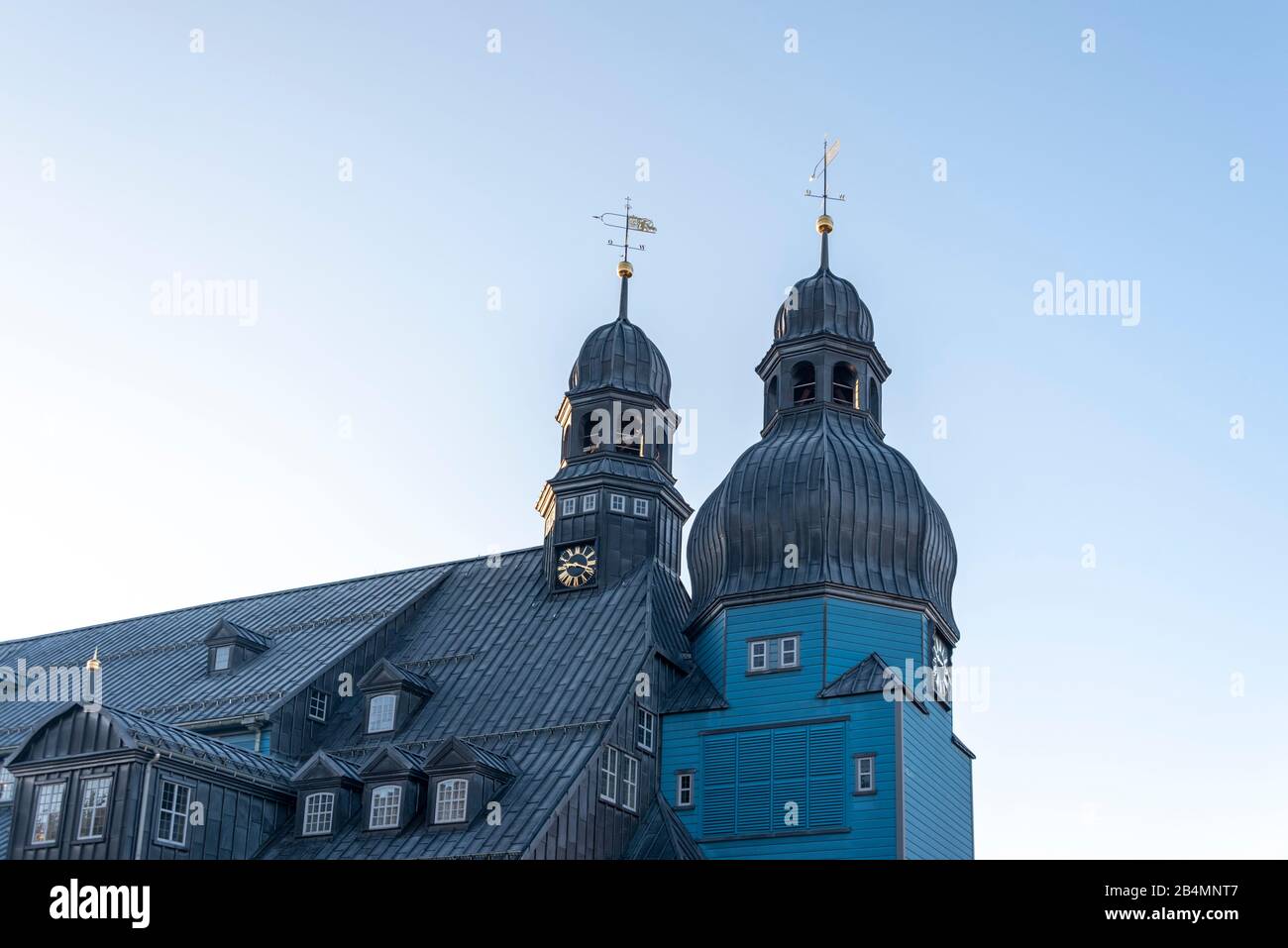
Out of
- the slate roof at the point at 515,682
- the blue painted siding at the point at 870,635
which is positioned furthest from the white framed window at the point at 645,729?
the blue painted siding at the point at 870,635

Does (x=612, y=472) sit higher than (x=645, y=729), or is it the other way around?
(x=612, y=472)

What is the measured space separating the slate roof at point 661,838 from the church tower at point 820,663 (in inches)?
20.0

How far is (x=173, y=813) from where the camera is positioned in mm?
44719

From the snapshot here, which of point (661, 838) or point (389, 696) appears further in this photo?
point (389, 696)

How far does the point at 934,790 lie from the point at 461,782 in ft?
43.9

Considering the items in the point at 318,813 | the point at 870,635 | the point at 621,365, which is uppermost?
the point at 621,365

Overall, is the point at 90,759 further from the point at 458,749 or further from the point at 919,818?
the point at 919,818

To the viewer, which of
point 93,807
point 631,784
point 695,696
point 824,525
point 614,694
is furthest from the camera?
point 695,696

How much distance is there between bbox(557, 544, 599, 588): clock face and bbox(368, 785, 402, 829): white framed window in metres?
11.3

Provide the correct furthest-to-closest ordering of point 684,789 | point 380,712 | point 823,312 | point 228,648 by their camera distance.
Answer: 1. point 228,648
2. point 823,312
3. point 380,712
4. point 684,789

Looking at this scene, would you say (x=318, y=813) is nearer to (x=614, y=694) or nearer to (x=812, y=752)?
(x=614, y=694)

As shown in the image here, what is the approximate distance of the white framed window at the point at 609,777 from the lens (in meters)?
46.2

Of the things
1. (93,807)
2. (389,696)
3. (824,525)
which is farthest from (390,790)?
(824,525)
